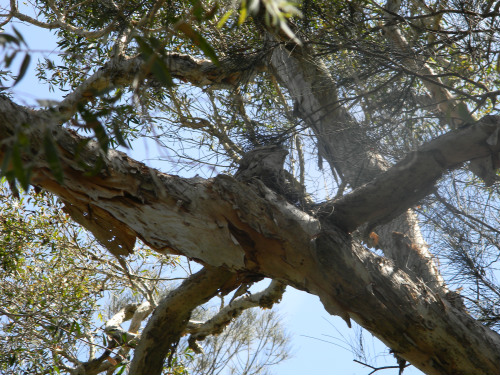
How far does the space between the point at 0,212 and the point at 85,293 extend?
4.33 ft

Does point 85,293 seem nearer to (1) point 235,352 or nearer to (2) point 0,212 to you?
(2) point 0,212

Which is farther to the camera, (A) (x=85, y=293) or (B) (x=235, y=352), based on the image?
(B) (x=235, y=352)

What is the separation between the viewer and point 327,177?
3248 millimetres

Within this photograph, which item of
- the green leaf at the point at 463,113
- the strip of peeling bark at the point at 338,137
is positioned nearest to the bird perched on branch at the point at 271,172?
the strip of peeling bark at the point at 338,137

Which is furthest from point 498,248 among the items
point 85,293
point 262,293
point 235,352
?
point 235,352

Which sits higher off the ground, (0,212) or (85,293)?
(0,212)

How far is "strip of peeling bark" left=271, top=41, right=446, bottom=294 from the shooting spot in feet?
10.1

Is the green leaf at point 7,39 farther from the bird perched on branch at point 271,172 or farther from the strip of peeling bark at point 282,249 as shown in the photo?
the bird perched on branch at point 271,172

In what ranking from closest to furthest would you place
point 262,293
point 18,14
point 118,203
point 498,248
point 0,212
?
point 118,203 < point 498,248 < point 262,293 < point 18,14 < point 0,212

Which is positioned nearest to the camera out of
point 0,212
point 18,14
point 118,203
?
point 118,203

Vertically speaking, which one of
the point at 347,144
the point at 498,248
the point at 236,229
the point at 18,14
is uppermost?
the point at 18,14

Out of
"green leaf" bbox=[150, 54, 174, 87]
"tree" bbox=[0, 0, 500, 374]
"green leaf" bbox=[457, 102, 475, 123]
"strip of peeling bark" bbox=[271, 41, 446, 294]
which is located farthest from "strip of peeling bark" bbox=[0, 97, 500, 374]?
"green leaf" bbox=[150, 54, 174, 87]

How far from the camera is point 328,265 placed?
2188mm

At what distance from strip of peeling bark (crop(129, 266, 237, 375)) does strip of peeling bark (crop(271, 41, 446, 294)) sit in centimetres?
115
